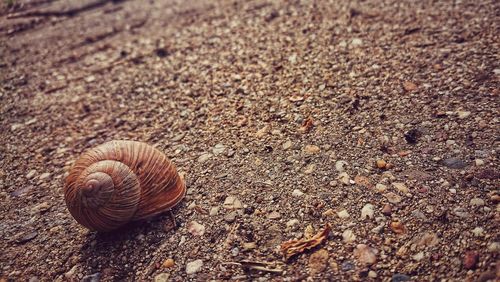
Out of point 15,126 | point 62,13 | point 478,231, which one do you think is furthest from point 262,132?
point 62,13

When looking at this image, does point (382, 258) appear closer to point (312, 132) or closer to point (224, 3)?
point (312, 132)

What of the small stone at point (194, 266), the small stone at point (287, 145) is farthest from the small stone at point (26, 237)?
the small stone at point (287, 145)

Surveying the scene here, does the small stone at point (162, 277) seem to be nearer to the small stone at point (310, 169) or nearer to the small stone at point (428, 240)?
the small stone at point (310, 169)

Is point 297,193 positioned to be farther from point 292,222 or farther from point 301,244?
point 301,244

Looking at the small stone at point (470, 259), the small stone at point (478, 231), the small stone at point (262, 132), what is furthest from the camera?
the small stone at point (262, 132)

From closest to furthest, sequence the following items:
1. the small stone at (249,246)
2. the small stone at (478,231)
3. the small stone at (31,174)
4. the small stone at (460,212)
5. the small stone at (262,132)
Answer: the small stone at (478,231), the small stone at (460,212), the small stone at (249,246), the small stone at (262,132), the small stone at (31,174)

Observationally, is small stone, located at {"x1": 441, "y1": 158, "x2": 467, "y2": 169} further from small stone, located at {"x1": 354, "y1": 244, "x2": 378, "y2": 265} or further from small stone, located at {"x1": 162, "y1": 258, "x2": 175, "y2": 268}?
small stone, located at {"x1": 162, "y1": 258, "x2": 175, "y2": 268}
